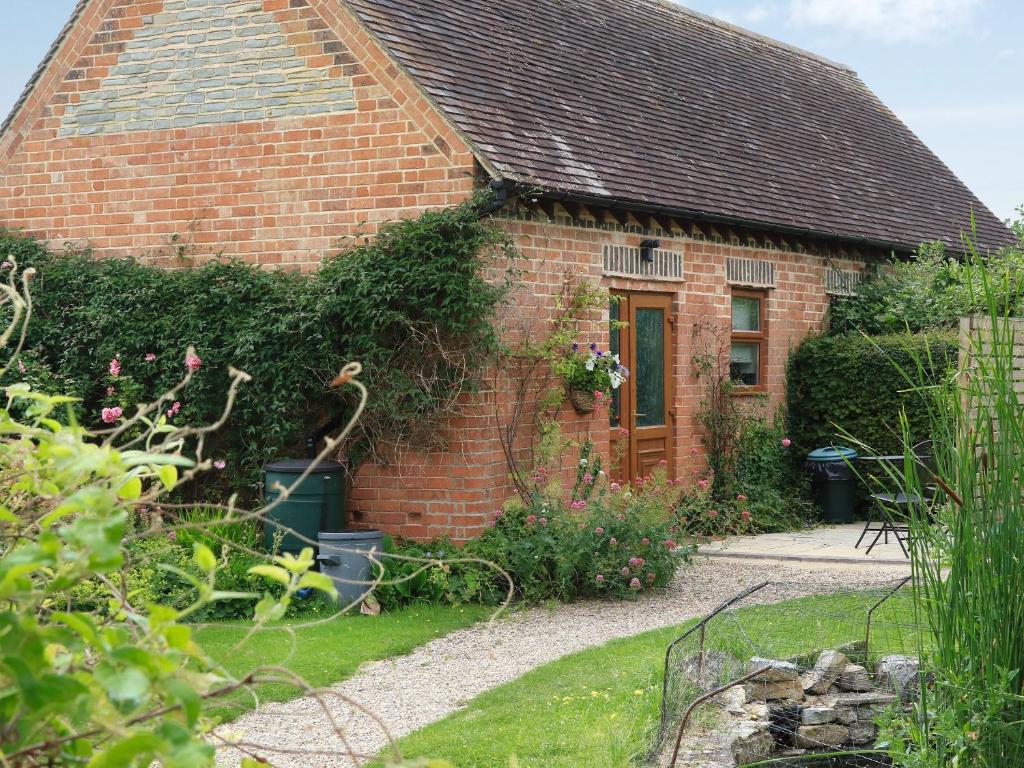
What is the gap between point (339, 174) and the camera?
35.8ft

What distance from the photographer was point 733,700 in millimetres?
5938

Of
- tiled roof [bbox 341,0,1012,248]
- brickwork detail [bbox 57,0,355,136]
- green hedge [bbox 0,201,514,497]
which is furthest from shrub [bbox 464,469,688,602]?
brickwork detail [bbox 57,0,355,136]

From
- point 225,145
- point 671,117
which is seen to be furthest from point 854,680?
point 671,117

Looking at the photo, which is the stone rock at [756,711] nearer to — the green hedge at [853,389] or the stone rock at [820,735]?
the stone rock at [820,735]

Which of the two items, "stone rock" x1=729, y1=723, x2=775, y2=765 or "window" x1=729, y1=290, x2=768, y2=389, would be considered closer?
"stone rock" x1=729, y1=723, x2=775, y2=765

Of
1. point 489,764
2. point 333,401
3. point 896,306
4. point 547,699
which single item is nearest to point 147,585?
point 333,401

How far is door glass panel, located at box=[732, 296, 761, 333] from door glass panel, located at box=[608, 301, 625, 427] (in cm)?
246

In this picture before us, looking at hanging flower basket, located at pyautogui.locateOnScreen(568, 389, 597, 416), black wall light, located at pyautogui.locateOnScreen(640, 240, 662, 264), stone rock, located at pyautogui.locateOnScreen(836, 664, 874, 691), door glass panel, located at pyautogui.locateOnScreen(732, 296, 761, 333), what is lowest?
stone rock, located at pyautogui.locateOnScreen(836, 664, 874, 691)

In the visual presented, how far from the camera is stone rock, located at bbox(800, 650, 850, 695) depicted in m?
6.23

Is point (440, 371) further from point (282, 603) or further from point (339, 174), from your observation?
point (282, 603)

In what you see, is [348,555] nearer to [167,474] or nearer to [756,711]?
[756,711]

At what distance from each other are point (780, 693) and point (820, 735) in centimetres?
30

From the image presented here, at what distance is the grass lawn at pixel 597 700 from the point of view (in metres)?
5.51

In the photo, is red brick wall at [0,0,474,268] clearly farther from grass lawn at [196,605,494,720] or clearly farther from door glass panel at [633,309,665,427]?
grass lawn at [196,605,494,720]
